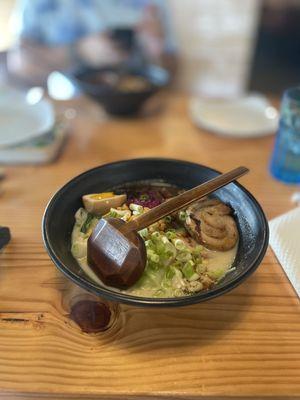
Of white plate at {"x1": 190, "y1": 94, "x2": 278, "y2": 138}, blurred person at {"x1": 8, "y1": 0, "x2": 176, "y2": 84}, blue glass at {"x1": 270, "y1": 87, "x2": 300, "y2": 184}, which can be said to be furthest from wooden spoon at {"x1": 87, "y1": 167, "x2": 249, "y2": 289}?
blurred person at {"x1": 8, "y1": 0, "x2": 176, "y2": 84}

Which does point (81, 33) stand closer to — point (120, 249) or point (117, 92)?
point (117, 92)

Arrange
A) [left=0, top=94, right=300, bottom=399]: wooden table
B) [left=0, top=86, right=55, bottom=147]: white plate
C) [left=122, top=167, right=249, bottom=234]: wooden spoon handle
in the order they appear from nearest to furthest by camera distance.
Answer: [left=0, top=94, right=300, bottom=399]: wooden table < [left=122, top=167, right=249, bottom=234]: wooden spoon handle < [left=0, top=86, right=55, bottom=147]: white plate

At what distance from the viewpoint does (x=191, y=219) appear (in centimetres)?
84

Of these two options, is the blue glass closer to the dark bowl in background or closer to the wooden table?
the wooden table

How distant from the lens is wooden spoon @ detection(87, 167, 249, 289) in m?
0.69

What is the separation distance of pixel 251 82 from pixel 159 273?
7.48ft

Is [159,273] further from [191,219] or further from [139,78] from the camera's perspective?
[139,78]

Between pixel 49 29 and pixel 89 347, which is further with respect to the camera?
pixel 49 29

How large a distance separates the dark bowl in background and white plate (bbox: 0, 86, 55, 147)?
0.17m

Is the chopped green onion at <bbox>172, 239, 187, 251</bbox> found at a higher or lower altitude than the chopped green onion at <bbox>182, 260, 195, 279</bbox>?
higher

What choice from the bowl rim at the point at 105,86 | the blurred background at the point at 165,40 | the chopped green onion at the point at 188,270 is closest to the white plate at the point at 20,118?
the bowl rim at the point at 105,86

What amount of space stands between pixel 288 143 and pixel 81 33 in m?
1.88

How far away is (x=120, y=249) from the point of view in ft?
2.29

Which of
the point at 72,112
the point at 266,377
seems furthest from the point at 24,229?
the point at 72,112
